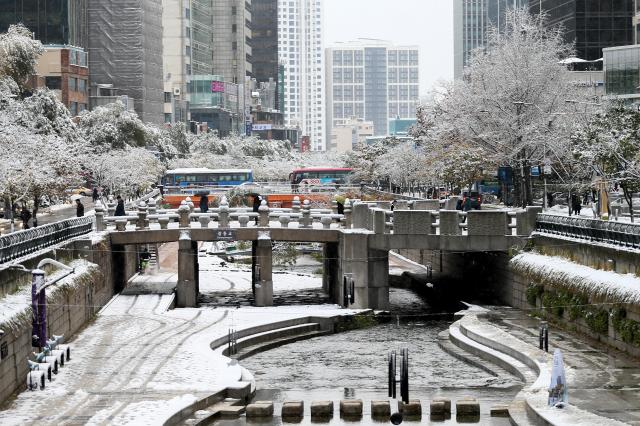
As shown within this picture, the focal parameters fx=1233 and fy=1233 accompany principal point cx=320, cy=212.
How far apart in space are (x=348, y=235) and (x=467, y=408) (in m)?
24.4

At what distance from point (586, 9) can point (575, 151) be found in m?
69.9

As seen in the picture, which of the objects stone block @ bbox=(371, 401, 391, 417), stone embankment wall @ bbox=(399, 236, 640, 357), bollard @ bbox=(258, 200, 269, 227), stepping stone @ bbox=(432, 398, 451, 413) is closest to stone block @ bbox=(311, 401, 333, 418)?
stone block @ bbox=(371, 401, 391, 417)

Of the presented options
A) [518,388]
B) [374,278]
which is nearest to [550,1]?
[374,278]

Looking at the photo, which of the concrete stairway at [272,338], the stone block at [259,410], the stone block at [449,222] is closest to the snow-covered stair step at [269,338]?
the concrete stairway at [272,338]

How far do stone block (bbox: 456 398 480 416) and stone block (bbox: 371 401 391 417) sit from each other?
1.79m

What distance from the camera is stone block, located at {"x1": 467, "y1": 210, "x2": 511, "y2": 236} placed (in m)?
52.7

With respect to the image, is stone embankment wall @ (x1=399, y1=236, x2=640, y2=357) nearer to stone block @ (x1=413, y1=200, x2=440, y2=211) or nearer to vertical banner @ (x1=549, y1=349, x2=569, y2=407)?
stone block @ (x1=413, y1=200, x2=440, y2=211)

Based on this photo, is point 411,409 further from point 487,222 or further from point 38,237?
point 487,222

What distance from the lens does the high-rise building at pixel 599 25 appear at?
416ft

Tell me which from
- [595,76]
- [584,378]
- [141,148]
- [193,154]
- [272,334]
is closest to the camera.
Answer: [584,378]

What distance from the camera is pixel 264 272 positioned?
56.8 metres

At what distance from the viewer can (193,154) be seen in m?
164

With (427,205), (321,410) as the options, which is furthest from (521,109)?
(321,410)

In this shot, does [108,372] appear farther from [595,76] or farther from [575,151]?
[595,76]
